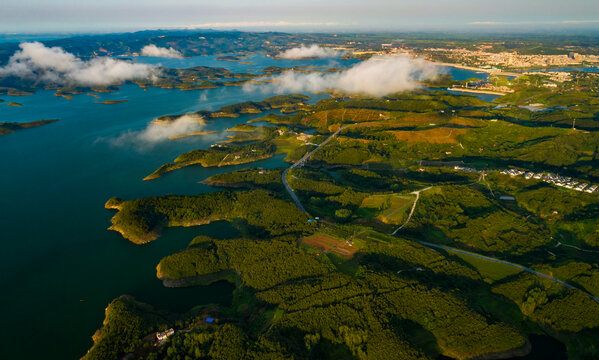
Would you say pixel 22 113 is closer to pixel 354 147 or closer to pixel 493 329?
pixel 354 147

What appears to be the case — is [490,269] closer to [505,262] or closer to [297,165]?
[505,262]

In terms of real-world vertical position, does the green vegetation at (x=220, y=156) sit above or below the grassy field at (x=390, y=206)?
above

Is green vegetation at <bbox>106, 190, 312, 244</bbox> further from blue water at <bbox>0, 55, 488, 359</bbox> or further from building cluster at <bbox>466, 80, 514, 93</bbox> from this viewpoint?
building cluster at <bbox>466, 80, 514, 93</bbox>

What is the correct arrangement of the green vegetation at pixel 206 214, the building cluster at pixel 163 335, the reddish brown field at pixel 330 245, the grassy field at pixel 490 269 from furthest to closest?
the green vegetation at pixel 206 214 < the reddish brown field at pixel 330 245 < the grassy field at pixel 490 269 < the building cluster at pixel 163 335

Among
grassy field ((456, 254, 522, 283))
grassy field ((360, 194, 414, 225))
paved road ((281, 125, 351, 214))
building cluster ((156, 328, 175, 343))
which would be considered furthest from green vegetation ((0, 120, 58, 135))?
grassy field ((456, 254, 522, 283))

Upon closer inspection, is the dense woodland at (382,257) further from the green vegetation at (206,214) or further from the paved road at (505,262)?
the paved road at (505,262)

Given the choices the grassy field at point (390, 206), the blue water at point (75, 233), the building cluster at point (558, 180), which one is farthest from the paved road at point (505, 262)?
the building cluster at point (558, 180)
